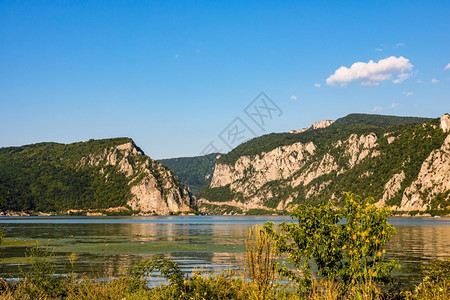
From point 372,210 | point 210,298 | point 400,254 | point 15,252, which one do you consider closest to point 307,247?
point 372,210

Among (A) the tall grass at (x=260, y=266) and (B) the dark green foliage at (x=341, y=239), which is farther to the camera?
(B) the dark green foliage at (x=341, y=239)

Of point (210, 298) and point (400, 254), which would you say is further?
point (400, 254)

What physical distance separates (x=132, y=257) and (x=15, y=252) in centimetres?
1491

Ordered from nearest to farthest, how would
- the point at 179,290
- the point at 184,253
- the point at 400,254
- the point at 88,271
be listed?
1. the point at 179,290
2. the point at 88,271
3. the point at 400,254
4. the point at 184,253

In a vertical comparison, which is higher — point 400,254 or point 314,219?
point 314,219

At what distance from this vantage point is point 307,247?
1827 centimetres

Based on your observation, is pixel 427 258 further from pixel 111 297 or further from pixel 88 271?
pixel 111 297

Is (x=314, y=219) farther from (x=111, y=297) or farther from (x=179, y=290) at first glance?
(x=111, y=297)

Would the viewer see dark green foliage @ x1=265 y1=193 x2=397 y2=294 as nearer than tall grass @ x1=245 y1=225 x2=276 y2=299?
No

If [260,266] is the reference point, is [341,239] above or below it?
above

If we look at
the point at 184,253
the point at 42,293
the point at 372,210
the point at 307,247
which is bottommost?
the point at 184,253

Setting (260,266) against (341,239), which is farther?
(341,239)

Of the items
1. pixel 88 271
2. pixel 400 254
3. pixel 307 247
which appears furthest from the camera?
pixel 400 254

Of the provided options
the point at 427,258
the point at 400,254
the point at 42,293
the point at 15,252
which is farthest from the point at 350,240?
the point at 15,252
